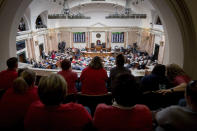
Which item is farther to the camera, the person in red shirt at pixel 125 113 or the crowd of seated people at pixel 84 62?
the crowd of seated people at pixel 84 62

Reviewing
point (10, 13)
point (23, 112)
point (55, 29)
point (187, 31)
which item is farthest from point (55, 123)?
point (55, 29)

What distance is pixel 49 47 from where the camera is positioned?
20.5 meters

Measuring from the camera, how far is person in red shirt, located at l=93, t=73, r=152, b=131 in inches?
53.5

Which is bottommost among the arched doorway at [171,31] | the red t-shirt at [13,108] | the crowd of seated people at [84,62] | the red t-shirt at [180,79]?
the crowd of seated people at [84,62]

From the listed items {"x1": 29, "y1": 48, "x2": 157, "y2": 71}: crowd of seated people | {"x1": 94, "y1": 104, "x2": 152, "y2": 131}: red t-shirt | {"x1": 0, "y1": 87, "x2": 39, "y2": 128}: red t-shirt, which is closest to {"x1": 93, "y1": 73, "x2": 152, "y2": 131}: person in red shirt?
{"x1": 94, "y1": 104, "x2": 152, "y2": 131}: red t-shirt

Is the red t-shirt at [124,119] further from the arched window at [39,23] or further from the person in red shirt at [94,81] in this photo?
the arched window at [39,23]

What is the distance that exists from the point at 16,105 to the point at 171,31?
3287 mm

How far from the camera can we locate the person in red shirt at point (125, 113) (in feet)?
4.46

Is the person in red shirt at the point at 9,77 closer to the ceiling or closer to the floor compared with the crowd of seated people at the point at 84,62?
closer to the ceiling

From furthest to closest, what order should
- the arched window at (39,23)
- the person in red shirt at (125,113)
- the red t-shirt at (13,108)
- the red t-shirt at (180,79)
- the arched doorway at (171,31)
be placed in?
the arched window at (39,23), the arched doorway at (171,31), the red t-shirt at (180,79), the red t-shirt at (13,108), the person in red shirt at (125,113)

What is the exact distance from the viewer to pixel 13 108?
1.76m

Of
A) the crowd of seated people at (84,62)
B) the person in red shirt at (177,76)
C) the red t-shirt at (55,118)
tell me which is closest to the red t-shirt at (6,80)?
the red t-shirt at (55,118)

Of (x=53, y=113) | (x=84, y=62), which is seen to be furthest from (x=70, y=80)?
(x=84, y=62)

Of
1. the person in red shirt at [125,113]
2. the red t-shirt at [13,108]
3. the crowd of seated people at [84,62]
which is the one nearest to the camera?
the person in red shirt at [125,113]
